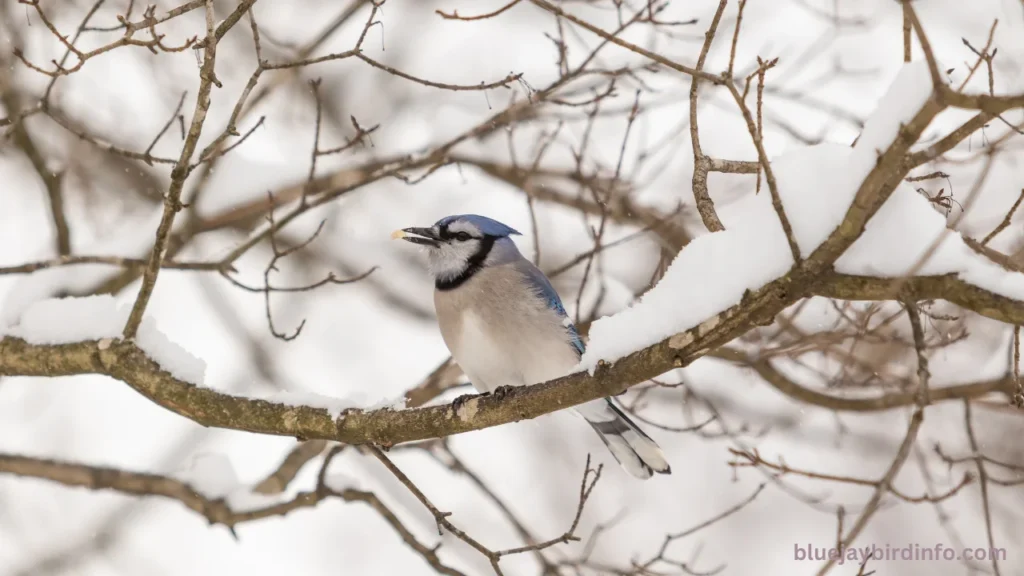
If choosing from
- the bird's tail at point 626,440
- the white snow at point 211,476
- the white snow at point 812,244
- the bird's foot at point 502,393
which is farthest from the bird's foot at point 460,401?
the white snow at point 211,476

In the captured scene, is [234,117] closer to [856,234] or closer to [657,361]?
[657,361]

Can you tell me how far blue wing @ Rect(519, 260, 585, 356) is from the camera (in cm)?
415

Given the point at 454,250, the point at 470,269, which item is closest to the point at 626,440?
the point at 470,269

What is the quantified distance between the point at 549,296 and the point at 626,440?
0.73m

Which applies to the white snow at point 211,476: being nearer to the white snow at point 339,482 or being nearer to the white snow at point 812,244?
the white snow at point 339,482

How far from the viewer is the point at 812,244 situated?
2.06 m

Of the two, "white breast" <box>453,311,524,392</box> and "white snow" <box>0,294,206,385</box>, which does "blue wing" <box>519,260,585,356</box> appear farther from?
"white snow" <box>0,294,206,385</box>

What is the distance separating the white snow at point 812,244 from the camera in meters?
1.90

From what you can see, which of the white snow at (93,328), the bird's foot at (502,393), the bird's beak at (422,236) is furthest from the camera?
the bird's beak at (422,236)

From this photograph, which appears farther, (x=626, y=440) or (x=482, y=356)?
(x=626, y=440)

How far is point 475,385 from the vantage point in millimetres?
4168

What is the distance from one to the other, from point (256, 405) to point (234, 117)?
935mm

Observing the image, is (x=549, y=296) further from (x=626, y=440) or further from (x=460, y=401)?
(x=460, y=401)

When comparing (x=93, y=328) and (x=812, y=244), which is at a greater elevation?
(x=93, y=328)
